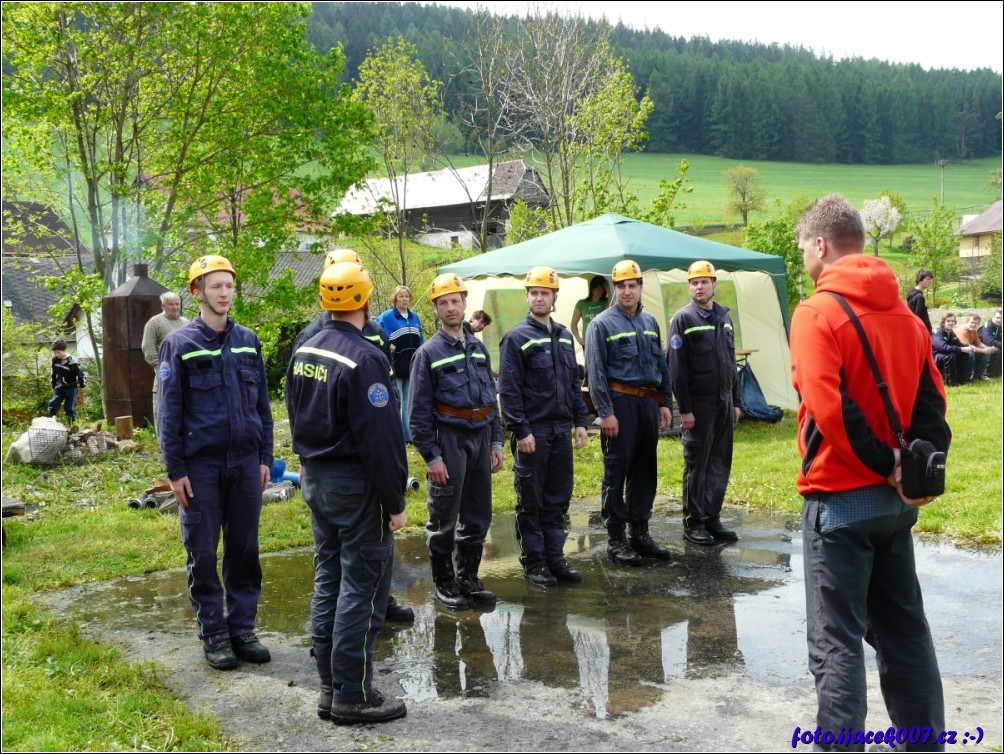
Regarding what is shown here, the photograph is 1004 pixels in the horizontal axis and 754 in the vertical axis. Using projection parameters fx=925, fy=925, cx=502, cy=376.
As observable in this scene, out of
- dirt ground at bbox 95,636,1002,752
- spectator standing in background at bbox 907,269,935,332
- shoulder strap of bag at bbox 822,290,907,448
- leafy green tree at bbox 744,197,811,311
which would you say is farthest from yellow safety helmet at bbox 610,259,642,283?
leafy green tree at bbox 744,197,811,311

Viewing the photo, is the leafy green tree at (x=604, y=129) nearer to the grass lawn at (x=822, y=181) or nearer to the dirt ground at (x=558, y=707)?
the dirt ground at (x=558, y=707)

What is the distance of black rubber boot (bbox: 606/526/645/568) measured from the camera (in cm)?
680

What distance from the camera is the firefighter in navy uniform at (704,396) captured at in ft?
23.8

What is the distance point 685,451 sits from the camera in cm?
747

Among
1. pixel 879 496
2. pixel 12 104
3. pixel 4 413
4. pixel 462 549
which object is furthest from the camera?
pixel 4 413

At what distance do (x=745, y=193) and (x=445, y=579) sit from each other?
1960 inches

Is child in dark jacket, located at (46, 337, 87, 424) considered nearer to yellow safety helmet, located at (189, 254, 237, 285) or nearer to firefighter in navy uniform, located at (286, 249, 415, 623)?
firefighter in navy uniform, located at (286, 249, 415, 623)

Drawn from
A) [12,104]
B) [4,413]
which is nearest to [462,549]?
[12,104]

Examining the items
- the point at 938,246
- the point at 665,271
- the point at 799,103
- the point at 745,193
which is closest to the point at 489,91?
the point at 665,271

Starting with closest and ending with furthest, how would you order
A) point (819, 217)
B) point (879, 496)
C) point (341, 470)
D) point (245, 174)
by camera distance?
A: 1. point (879, 496)
2. point (819, 217)
3. point (341, 470)
4. point (245, 174)

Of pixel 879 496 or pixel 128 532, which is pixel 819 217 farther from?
pixel 128 532

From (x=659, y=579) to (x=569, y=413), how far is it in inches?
51.7

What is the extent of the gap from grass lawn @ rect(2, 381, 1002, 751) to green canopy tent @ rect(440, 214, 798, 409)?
1560 mm

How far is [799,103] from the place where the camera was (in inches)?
2322
